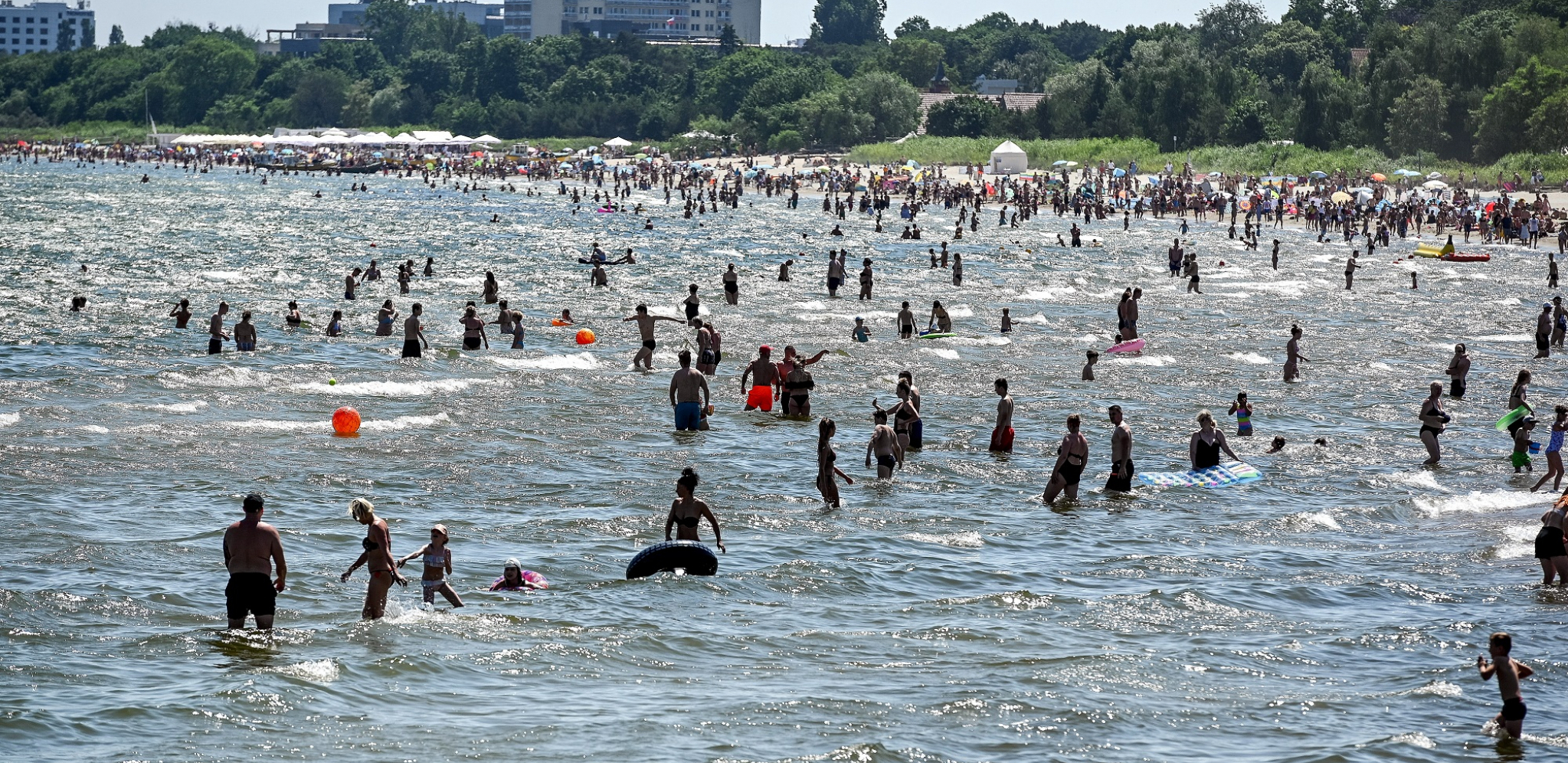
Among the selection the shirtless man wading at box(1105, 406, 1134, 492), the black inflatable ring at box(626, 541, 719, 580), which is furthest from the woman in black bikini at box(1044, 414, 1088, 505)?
the black inflatable ring at box(626, 541, 719, 580)

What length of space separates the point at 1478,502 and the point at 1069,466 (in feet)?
15.8

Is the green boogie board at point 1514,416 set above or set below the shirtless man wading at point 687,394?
above

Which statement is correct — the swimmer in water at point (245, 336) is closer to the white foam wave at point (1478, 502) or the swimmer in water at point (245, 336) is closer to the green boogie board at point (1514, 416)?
the white foam wave at point (1478, 502)

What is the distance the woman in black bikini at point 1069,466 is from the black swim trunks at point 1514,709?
776cm

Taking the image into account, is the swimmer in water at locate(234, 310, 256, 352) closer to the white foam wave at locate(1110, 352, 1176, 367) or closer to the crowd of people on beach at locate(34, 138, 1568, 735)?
the crowd of people on beach at locate(34, 138, 1568, 735)

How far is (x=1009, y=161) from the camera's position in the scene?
334 ft

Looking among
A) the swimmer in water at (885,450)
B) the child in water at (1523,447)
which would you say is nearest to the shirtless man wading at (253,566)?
the swimmer in water at (885,450)

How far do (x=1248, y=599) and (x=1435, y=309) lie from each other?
93.0 ft

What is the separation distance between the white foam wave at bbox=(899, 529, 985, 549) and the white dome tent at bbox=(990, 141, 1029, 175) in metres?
85.4

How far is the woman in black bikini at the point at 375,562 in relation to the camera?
515 inches

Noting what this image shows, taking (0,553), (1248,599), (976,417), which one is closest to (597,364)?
(976,417)

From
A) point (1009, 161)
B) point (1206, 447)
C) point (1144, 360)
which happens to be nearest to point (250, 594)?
point (1206, 447)

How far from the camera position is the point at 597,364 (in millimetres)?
30531

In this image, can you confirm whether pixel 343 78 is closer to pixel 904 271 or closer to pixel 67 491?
pixel 904 271
